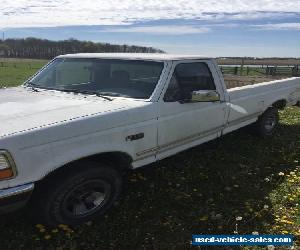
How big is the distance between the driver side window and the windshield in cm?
24

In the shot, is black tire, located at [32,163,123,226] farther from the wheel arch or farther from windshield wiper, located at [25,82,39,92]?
windshield wiper, located at [25,82,39,92]

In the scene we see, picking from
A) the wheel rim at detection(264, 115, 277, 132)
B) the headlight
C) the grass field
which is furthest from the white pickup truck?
the wheel rim at detection(264, 115, 277, 132)

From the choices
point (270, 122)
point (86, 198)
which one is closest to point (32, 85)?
point (86, 198)

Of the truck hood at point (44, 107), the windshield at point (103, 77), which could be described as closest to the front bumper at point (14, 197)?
the truck hood at point (44, 107)

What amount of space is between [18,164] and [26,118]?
22.3 inches

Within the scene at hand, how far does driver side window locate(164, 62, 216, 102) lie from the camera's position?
16.1 feet

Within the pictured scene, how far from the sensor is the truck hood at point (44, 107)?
11.6 feet

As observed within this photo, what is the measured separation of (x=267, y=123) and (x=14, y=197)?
5523mm

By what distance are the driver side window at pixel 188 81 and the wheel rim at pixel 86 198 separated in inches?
53.5

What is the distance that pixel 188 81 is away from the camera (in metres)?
5.25

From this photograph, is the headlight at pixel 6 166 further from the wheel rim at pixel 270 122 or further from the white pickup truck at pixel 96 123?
the wheel rim at pixel 270 122

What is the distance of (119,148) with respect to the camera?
4.11m

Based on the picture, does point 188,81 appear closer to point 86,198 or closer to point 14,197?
point 86,198

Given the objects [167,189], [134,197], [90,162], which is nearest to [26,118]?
[90,162]
